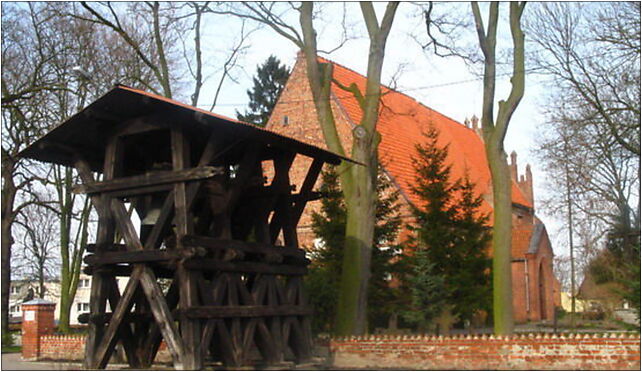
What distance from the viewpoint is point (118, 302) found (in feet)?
43.5

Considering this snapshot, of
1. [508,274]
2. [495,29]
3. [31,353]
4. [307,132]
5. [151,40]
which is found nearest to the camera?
[508,274]

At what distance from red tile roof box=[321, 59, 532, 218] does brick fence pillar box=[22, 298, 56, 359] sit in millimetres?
11241

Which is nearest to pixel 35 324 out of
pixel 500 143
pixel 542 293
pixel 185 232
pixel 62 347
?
pixel 62 347

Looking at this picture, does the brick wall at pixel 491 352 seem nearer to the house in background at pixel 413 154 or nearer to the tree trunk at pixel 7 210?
the house in background at pixel 413 154

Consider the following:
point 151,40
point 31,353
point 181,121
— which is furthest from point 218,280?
point 151,40

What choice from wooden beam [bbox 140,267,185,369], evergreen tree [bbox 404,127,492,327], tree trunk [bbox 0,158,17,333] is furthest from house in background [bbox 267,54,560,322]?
wooden beam [bbox 140,267,185,369]

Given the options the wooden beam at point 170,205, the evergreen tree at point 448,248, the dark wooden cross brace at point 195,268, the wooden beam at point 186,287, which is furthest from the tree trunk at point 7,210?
the wooden beam at point 186,287

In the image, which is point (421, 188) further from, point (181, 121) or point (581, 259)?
point (581, 259)

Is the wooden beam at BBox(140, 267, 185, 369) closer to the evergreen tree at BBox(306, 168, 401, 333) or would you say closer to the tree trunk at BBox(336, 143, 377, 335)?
the tree trunk at BBox(336, 143, 377, 335)

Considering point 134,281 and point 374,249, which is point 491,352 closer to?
point 134,281

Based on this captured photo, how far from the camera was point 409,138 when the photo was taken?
3362 centimetres

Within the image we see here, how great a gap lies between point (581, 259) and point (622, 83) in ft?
54.1

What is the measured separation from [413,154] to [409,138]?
186cm

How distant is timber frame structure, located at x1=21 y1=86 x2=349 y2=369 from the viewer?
12.3 m
